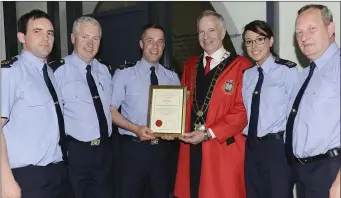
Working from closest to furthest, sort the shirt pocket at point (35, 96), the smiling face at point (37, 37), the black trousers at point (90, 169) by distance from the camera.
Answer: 1. the shirt pocket at point (35, 96)
2. the smiling face at point (37, 37)
3. the black trousers at point (90, 169)

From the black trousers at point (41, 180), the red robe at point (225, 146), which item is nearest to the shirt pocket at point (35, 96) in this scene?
the black trousers at point (41, 180)

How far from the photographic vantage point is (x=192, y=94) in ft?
9.15

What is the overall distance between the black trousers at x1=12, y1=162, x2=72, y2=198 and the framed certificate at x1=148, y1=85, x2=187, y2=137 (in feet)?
2.55

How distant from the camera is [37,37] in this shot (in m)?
2.24

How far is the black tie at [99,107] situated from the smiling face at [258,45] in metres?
1.14

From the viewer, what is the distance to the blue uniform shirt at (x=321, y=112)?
6.52ft

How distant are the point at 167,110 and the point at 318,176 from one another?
112 cm

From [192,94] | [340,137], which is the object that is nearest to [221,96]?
[192,94]

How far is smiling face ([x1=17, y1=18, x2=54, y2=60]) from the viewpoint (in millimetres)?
2232

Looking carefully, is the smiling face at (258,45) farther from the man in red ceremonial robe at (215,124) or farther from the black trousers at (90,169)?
the black trousers at (90,169)

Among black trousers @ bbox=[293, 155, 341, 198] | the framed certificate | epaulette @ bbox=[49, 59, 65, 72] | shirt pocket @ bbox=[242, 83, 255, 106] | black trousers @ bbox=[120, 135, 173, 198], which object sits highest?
epaulette @ bbox=[49, 59, 65, 72]

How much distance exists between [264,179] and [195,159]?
0.51m

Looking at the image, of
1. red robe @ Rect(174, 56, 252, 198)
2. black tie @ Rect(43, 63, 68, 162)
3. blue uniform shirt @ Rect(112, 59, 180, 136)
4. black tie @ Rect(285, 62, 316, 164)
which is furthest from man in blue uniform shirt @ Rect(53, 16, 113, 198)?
black tie @ Rect(285, 62, 316, 164)

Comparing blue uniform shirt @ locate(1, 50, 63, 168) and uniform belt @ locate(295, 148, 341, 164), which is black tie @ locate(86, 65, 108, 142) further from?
uniform belt @ locate(295, 148, 341, 164)
